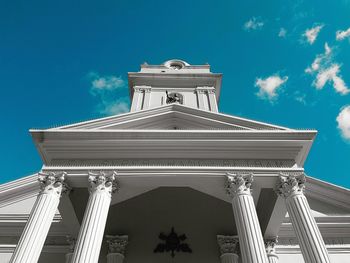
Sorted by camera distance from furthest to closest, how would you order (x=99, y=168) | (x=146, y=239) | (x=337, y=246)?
(x=146, y=239) < (x=337, y=246) < (x=99, y=168)

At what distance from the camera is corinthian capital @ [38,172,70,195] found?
11.2 meters

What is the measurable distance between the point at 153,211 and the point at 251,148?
6.32 metres

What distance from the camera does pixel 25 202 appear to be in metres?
16.8

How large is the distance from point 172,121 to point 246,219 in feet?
19.6

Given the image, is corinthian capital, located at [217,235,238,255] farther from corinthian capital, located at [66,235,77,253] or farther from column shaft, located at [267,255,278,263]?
corinthian capital, located at [66,235,77,253]

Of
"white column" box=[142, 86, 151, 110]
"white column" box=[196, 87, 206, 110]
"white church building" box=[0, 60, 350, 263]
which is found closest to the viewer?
"white church building" box=[0, 60, 350, 263]

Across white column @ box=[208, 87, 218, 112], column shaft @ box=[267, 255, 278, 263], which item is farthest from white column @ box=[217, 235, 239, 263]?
white column @ box=[208, 87, 218, 112]

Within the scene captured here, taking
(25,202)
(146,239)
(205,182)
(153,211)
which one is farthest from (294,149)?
(25,202)

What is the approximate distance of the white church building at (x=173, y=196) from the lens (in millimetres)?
10391

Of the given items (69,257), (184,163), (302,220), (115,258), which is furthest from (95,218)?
(302,220)

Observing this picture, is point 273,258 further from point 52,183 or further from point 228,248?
point 52,183

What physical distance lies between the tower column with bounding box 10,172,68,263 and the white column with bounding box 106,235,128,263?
448cm

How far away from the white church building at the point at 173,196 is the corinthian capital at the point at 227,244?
0.16 ft

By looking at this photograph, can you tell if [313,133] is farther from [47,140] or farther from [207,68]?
[207,68]
